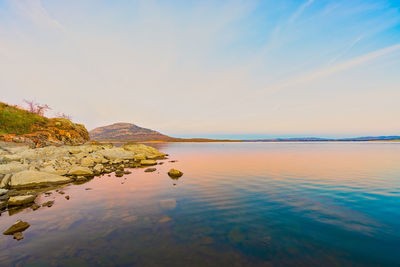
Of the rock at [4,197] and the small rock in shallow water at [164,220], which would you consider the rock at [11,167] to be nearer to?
the rock at [4,197]

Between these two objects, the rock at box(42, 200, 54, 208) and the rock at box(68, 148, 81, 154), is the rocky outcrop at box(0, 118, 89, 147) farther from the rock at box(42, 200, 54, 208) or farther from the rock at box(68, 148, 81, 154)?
the rock at box(42, 200, 54, 208)

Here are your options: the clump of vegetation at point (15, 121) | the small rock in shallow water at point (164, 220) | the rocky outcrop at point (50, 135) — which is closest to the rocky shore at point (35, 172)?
the rocky outcrop at point (50, 135)

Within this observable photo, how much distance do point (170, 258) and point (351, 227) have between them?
24.4ft

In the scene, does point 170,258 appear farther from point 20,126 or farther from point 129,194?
point 20,126

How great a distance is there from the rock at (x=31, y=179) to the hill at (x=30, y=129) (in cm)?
1749

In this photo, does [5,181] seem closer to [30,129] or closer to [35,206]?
[35,206]

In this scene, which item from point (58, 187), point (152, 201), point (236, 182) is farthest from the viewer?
point (236, 182)

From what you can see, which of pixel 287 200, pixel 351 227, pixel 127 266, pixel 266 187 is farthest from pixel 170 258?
pixel 266 187

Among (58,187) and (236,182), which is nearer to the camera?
(58,187)

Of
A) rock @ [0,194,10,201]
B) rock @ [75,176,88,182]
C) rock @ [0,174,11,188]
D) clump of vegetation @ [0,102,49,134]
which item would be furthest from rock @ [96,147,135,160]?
rock @ [0,194,10,201]

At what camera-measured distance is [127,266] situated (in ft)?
16.3

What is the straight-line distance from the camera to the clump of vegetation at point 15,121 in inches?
1127

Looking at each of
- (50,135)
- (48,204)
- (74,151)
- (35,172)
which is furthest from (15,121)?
(48,204)

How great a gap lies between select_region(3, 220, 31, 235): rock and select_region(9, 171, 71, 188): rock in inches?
302
